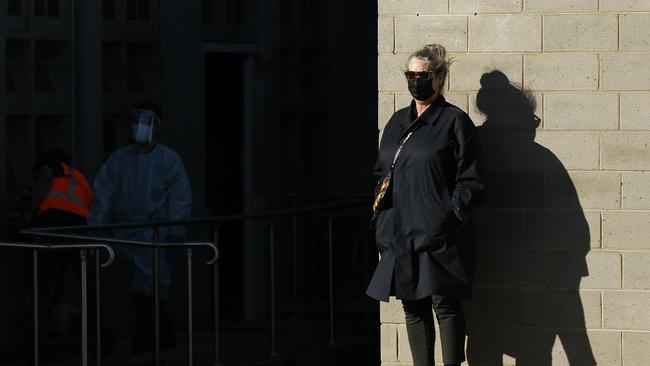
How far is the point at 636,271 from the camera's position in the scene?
9.23 metres

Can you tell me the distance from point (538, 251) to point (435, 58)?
1208 millimetres

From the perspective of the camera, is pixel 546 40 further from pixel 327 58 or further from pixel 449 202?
pixel 327 58

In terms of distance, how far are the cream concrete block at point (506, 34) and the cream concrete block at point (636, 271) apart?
3.96ft

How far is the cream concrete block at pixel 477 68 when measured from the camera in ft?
30.6

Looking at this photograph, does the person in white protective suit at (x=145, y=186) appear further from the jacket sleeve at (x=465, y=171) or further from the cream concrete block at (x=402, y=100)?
the jacket sleeve at (x=465, y=171)

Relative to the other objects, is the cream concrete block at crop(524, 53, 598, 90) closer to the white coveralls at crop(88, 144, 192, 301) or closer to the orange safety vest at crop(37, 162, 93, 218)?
the white coveralls at crop(88, 144, 192, 301)

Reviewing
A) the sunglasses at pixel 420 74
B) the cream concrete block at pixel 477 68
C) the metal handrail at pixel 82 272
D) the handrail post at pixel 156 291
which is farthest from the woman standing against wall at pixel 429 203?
the handrail post at pixel 156 291

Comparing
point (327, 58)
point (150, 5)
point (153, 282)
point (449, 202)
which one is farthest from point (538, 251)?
point (327, 58)

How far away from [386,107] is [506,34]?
77 centimetres

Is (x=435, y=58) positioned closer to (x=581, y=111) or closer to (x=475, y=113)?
A: (x=475, y=113)

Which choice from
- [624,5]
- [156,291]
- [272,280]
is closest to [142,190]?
[272,280]

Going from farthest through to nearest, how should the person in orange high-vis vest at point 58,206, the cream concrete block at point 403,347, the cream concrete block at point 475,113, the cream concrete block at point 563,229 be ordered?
the person in orange high-vis vest at point 58,206 → the cream concrete block at point 403,347 → the cream concrete block at point 475,113 → the cream concrete block at point 563,229

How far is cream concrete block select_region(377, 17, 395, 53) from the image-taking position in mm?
9500

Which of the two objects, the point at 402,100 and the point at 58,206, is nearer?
the point at 402,100
